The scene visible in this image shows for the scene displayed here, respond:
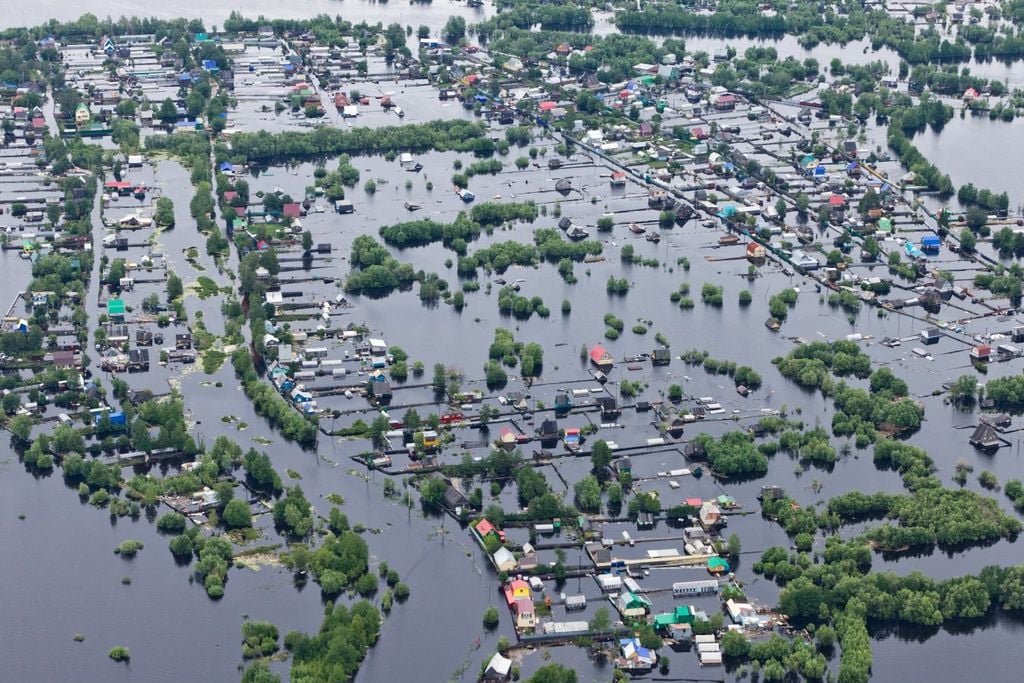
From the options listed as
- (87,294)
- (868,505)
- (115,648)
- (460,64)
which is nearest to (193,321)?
(87,294)

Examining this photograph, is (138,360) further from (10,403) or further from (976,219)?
(976,219)

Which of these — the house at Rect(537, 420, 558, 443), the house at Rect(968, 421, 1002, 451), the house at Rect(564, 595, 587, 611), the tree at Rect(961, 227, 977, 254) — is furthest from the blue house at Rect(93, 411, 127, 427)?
the tree at Rect(961, 227, 977, 254)

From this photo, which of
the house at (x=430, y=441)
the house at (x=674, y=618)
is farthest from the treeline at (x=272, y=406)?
the house at (x=674, y=618)

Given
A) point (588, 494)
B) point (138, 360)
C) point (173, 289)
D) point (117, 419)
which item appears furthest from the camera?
point (173, 289)

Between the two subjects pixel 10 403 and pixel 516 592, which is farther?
pixel 10 403

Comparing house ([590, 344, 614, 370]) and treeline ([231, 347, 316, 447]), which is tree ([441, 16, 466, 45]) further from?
treeline ([231, 347, 316, 447])

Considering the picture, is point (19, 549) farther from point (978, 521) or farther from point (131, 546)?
point (978, 521)

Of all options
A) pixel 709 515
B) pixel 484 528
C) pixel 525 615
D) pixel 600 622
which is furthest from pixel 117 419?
pixel 709 515
